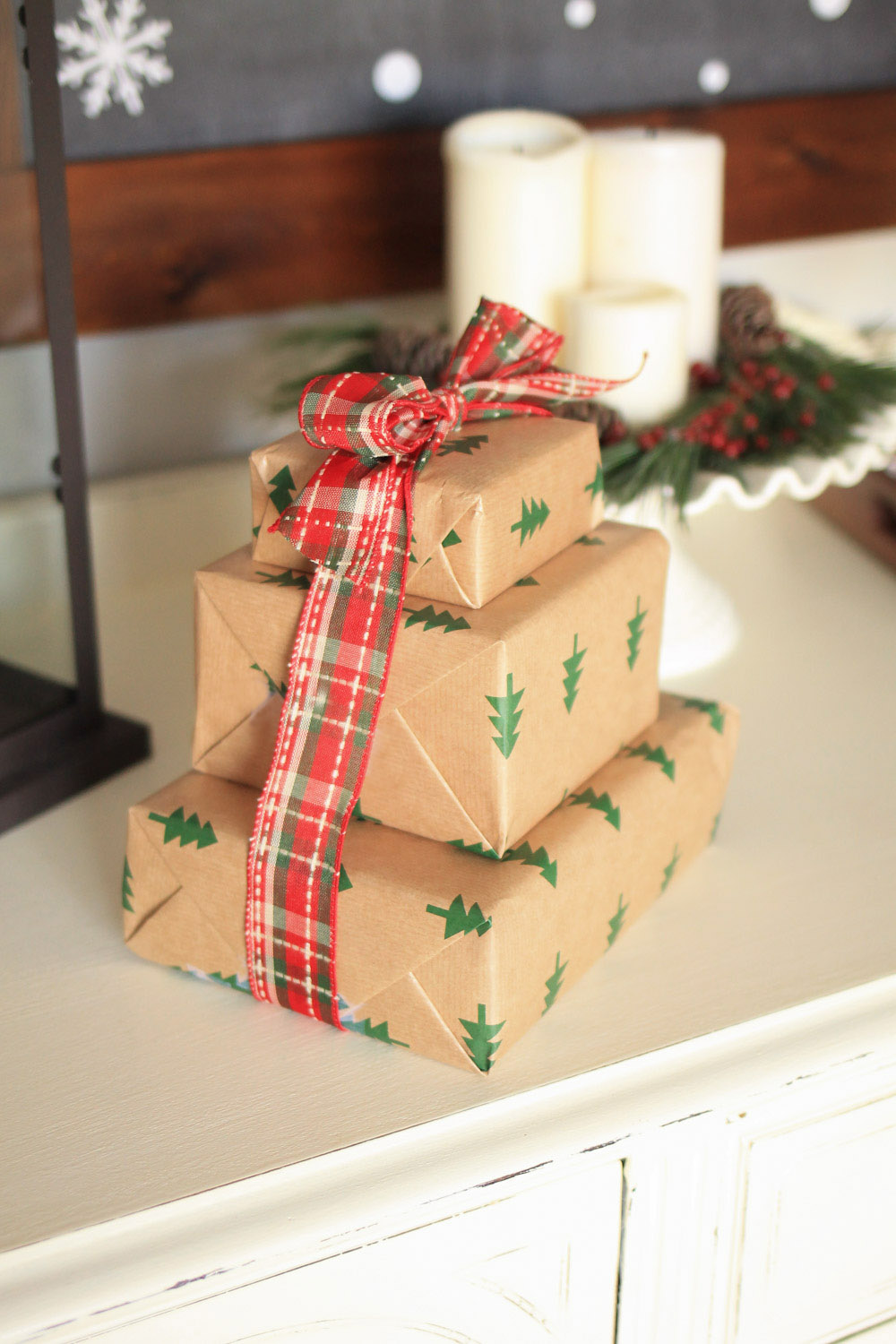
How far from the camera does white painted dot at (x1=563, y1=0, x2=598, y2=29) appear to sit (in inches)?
35.5

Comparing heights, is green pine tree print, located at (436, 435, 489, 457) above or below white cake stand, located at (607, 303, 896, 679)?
above

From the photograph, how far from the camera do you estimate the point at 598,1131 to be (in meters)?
0.44

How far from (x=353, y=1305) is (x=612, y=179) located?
58 centimetres

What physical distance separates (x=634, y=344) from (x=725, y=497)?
11 centimetres

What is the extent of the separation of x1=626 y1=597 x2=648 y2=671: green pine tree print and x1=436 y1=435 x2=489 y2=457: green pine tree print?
90mm

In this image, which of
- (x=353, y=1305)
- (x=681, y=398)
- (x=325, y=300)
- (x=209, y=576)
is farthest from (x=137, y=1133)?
(x=325, y=300)

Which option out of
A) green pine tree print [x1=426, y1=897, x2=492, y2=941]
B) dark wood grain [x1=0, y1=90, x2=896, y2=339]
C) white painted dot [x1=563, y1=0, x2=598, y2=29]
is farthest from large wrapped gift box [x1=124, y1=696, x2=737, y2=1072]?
white painted dot [x1=563, y1=0, x2=598, y2=29]

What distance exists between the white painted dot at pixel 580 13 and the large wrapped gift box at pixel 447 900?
0.59m

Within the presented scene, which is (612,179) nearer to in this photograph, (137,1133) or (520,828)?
(520,828)

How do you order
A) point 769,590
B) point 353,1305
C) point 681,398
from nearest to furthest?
1. point 353,1305
2. point 681,398
3. point 769,590

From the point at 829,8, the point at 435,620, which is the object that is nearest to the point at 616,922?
the point at 435,620

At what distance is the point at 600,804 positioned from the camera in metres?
0.50

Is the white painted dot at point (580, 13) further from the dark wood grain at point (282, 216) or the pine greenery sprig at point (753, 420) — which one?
the pine greenery sprig at point (753, 420)

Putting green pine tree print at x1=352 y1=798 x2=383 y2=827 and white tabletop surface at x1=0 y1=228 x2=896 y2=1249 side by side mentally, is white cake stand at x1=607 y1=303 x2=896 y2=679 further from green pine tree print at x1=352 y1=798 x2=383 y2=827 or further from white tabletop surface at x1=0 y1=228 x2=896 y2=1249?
green pine tree print at x1=352 y1=798 x2=383 y2=827
